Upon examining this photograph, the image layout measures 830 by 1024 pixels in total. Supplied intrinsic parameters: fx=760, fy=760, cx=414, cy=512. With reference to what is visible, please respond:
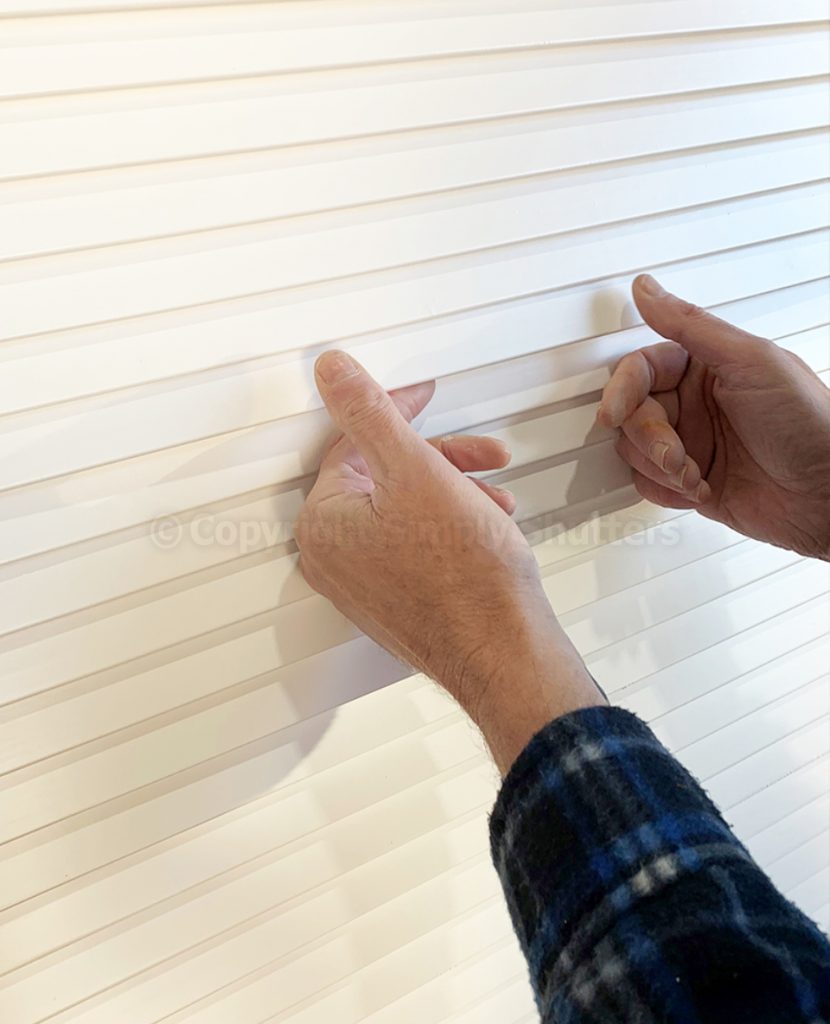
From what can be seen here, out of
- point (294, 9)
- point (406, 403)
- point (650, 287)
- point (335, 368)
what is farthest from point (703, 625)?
point (294, 9)

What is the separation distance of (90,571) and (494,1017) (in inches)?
37.5

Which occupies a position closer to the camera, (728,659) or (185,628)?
(185,628)

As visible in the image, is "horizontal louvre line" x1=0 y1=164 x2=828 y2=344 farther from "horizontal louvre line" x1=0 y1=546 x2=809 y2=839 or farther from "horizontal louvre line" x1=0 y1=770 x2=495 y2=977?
"horizontal louvre line" x1=0 y1=770 x2=495 y2=977

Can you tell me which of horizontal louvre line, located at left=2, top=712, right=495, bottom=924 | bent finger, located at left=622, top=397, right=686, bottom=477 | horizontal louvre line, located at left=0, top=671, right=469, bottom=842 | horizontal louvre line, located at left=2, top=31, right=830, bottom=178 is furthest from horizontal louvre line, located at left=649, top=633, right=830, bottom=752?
horizontal louvre line, located at left=2, top=31, right=830, bottom=178

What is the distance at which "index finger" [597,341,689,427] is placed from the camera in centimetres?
100

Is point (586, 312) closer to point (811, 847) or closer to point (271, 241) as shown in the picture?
point (271, 241)

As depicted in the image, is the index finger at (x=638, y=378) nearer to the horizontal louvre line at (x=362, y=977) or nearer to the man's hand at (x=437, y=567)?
the man's hand at (x=437, y=567)

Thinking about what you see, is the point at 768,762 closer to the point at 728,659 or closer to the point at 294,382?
the point at 728,659

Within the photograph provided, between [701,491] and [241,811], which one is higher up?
[701,491]

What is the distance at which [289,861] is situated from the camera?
1001mm

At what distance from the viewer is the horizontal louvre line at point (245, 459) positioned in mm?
770

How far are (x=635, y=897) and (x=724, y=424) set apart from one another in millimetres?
715

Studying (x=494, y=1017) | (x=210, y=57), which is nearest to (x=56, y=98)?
(x=210, y=57)

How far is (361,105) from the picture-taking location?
2.61 ft
